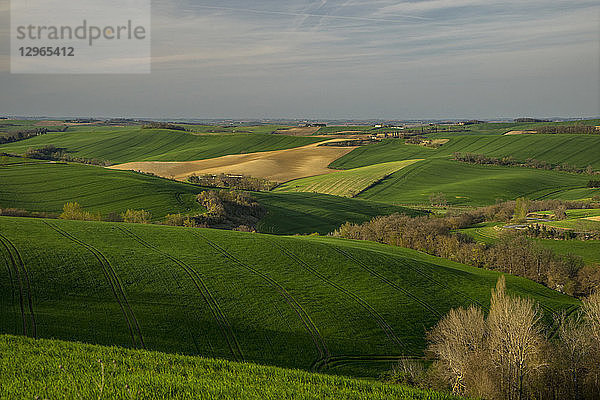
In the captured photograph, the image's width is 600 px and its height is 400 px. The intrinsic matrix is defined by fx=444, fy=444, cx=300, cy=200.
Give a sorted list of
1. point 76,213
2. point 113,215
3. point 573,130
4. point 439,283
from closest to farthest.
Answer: point 439,283, point 76,213, point 113,215, point 573,130

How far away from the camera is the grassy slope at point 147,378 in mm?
11609

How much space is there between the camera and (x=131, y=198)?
7700cm

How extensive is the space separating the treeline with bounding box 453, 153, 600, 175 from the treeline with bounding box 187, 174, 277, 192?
6983cm

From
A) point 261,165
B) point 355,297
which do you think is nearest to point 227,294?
point 355,297

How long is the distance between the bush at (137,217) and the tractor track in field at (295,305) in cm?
2477

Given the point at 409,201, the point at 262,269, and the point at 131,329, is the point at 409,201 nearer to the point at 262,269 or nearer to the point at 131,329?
the point at 262,269

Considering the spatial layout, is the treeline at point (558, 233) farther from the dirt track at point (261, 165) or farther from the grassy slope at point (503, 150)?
the grassy slope at point (503, 150)

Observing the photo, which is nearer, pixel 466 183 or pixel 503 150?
pixel 466 183

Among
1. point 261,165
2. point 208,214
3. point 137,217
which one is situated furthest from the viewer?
point 261,165

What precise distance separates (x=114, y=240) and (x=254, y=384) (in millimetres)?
33808

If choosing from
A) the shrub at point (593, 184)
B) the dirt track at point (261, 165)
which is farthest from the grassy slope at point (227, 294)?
the dirt track at point (261, 165)

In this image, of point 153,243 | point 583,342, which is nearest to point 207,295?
point 153,243

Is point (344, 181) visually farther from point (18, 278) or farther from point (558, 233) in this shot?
point (18, 278)

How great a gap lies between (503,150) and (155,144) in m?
133
